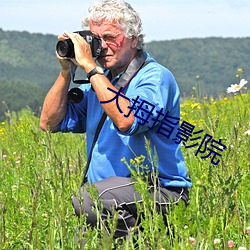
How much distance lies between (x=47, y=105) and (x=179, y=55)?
192 meters

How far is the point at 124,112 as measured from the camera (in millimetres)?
3193

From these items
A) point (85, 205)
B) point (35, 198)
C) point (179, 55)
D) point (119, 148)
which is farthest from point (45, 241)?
point (179, 55)

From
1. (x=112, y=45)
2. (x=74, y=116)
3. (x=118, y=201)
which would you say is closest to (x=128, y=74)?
(x=112, y=45)

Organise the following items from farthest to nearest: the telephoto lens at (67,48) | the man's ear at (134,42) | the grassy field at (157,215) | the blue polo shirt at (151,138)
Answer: the man's ear at (134,42)
the telephoto lens at (67,48)
the blue polo shirt at (151,138)
the grassy field at (157,215)

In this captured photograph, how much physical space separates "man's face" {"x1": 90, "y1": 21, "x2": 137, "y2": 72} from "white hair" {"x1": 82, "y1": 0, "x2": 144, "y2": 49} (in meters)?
0.03

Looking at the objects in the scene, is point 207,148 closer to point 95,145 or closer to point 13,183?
point 95,145

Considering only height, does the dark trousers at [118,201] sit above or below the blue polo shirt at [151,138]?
below

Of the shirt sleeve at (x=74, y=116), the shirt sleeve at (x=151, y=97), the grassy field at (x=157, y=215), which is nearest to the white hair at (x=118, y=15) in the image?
the shirt sleeve at (x=151, y=97)

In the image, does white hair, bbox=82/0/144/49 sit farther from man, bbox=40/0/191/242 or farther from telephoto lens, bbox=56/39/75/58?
telephoto lens, bbox=56/39/75/58

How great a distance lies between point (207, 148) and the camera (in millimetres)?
3557

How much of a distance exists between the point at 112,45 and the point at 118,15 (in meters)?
0.16

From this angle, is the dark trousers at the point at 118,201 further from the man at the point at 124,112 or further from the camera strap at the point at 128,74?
the camera strap at the point at 128,74

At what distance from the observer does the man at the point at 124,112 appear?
10.7 feet

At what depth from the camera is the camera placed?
3.42 m
